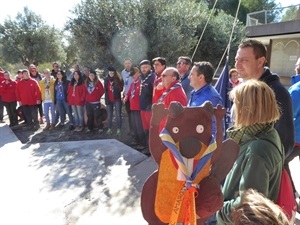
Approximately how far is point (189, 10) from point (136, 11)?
2.34m

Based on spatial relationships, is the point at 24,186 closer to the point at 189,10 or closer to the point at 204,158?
the point at 204,158

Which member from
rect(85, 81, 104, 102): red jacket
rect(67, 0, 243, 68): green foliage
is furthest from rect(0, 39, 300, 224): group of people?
rect(67, 0, 243, 68): green foliage

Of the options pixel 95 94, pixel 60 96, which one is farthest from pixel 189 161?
pixel 60 96

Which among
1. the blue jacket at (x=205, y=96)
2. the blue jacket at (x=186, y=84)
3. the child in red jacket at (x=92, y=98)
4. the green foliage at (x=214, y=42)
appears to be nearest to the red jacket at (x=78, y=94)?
the child in red jacket at (x=92, y=98)

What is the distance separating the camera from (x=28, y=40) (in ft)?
68.4

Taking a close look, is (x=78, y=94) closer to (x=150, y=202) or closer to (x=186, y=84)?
(x=186, y=84)

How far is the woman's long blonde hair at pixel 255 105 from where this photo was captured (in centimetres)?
143

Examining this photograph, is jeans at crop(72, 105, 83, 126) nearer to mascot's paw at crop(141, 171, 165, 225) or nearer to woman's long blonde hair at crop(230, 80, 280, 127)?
mascot's paw at crop(141, 171, 165, 225)

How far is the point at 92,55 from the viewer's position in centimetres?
930

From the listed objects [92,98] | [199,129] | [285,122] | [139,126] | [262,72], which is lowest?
[139,126]

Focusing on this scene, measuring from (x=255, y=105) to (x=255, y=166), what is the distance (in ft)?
1.14

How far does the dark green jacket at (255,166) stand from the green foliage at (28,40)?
71.5 ft

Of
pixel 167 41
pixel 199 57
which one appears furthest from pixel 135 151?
pixel 199 57

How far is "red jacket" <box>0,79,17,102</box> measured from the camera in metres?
7.92
